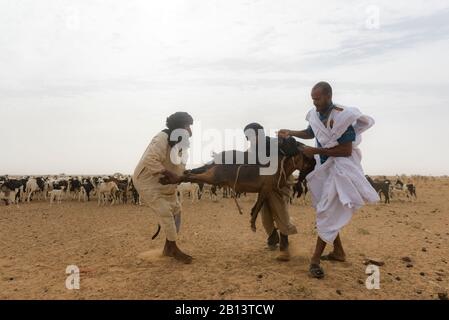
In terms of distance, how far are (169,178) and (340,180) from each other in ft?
7.92

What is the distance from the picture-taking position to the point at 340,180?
207 inches

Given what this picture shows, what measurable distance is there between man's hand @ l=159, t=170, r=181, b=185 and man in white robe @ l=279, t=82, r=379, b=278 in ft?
6.17

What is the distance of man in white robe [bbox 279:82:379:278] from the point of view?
17.0ft

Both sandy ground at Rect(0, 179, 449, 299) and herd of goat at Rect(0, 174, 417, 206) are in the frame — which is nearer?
sandy ground at Rect(0, 179, 449, 299)

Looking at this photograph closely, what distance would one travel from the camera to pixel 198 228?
34.8 ft

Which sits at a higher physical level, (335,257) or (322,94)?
(322,94)

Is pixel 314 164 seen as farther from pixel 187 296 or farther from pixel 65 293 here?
pixel 65 293

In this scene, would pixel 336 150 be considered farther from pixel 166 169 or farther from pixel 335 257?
pixel 166 169

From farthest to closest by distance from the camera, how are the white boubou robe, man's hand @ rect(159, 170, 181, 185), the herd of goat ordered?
the herd of goat < man's hand @ rect(159, 170, 181, 185) < the white boubou robe

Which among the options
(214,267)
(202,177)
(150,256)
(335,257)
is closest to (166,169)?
(202,177)

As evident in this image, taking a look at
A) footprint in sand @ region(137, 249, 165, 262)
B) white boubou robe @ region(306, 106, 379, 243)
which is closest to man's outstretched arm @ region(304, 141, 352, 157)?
white boubou robe @ region(306, 106, 379, 243)

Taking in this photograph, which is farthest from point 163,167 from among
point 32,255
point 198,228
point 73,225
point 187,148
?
point 73,225

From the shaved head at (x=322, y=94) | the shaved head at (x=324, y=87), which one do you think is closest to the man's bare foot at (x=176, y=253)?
the shaved head at (x=322, y=94)

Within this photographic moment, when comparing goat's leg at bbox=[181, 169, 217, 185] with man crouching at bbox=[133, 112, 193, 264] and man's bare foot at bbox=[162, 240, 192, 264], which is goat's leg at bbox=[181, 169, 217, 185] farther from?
man's bare foot at bbox=[162, 240, 192, 264]
